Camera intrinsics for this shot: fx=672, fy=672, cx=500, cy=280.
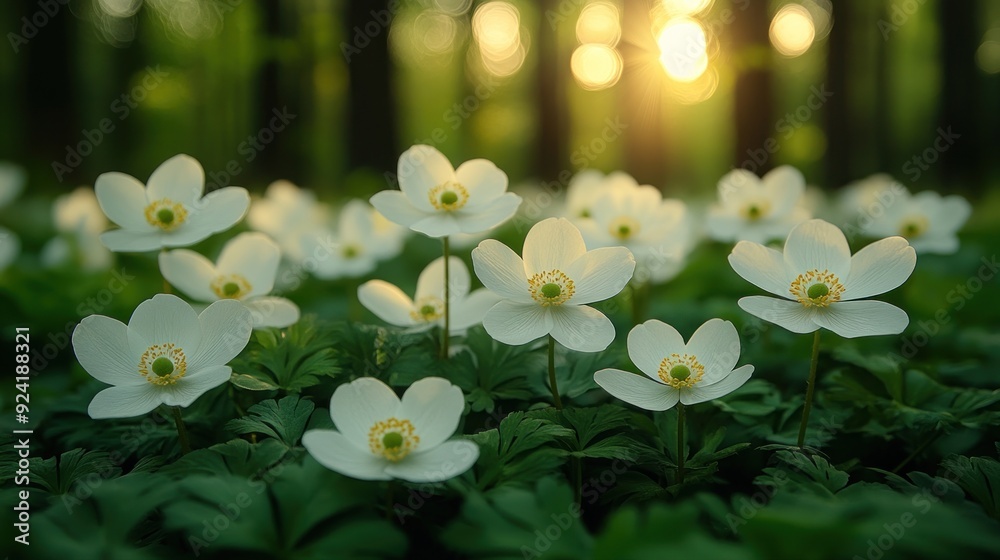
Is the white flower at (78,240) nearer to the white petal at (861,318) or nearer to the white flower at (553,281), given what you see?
the white flower at (553,281)

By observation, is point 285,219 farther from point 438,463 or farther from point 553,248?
point 438,463

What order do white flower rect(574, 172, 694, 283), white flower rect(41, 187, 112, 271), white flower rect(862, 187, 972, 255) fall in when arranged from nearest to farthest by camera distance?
white flower rect(574, 172, 694, 283)
white flower rect(862, 187, 972, 255)
white flower rect(41, 187, 112, 271)

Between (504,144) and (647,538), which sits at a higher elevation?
(647,538)

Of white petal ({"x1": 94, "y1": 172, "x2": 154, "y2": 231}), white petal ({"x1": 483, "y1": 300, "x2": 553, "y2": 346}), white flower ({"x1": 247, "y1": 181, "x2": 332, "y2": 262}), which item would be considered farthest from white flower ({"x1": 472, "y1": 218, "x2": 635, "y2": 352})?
white flower ({"x1": 247, "y1": 181, "x2": 332, "y2": 262})

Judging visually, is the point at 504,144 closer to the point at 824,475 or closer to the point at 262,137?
the point at 262,137

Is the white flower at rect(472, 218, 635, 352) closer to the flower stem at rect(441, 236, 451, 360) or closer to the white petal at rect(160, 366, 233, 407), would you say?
the flower stem at rect(441, 236, 451, 360)

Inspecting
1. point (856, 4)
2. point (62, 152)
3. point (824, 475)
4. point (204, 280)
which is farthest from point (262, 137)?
point (856, 4)

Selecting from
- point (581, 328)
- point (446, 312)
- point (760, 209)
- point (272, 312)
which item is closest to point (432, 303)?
point (446, 312)
